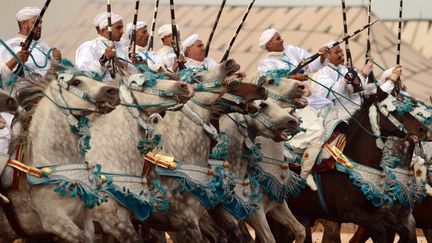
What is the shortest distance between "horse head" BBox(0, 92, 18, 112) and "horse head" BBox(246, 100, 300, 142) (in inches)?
172

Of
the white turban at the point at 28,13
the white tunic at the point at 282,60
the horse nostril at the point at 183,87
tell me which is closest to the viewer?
the horse nostril at the point at 183,87

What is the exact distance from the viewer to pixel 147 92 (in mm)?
15312

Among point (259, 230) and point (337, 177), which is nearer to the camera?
point (259, 230)

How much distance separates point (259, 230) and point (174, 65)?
87.2 inches

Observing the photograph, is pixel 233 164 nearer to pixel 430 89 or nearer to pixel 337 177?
pixel 337 177

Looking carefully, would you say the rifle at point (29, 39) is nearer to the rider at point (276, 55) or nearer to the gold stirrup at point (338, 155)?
the rider at point (276, 55)

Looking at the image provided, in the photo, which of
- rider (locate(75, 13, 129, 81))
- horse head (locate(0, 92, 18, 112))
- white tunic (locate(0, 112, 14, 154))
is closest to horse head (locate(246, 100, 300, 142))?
rider (locate(75, 13, 129, 81))

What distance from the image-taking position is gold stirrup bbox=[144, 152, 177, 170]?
51.3ft

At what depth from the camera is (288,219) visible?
1775 cm

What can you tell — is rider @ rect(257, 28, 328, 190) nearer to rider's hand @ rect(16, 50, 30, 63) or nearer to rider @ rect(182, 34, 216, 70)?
rider @ rect(182, 34, 216, 70)

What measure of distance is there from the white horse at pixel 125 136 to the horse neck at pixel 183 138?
0.56 meters

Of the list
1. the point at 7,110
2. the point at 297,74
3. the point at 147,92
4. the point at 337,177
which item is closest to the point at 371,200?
the point at 337,177

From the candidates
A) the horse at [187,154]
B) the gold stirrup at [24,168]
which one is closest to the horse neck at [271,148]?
the horse at [187,154]

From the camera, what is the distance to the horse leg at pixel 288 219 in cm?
1769
